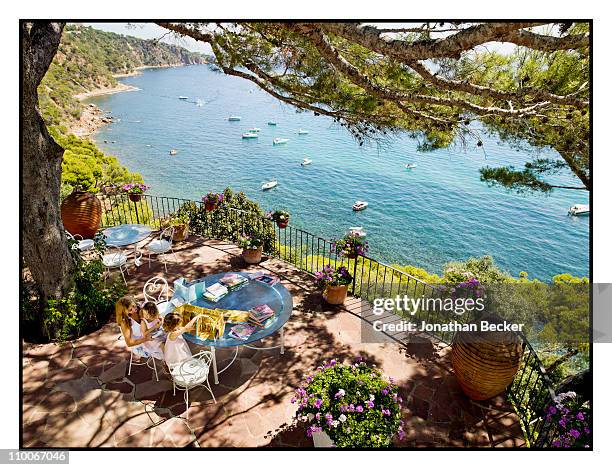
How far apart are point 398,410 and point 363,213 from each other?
24.2m

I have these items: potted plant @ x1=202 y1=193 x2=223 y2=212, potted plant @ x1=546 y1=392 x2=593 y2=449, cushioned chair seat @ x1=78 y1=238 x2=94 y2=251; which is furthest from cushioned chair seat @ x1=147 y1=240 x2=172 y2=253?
potted plant @ x1=546 y1=392 x2=593 y2=449

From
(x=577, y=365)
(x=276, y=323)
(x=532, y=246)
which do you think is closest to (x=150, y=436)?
(x=276, y=323)

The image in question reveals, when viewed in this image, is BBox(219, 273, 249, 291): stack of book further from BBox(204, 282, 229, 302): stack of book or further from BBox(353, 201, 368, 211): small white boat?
BBox(353, 201, 368, 211): small white boat

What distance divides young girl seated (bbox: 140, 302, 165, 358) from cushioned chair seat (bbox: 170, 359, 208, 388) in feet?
1.21

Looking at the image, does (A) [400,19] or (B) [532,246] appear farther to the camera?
(B) [532,246]

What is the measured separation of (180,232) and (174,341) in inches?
163

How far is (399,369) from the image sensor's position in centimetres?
451

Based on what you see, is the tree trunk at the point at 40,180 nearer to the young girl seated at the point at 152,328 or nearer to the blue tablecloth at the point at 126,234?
the blue tablecloth at the point at 126,234

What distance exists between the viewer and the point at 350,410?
123 inches

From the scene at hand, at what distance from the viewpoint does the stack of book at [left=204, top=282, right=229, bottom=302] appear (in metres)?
4.56

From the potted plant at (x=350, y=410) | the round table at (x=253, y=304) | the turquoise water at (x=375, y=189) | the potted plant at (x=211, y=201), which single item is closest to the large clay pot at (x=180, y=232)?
the potted plant at (x=211, y=201)

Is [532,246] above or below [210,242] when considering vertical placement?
below

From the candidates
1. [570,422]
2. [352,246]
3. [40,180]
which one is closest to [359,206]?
[352,246]
